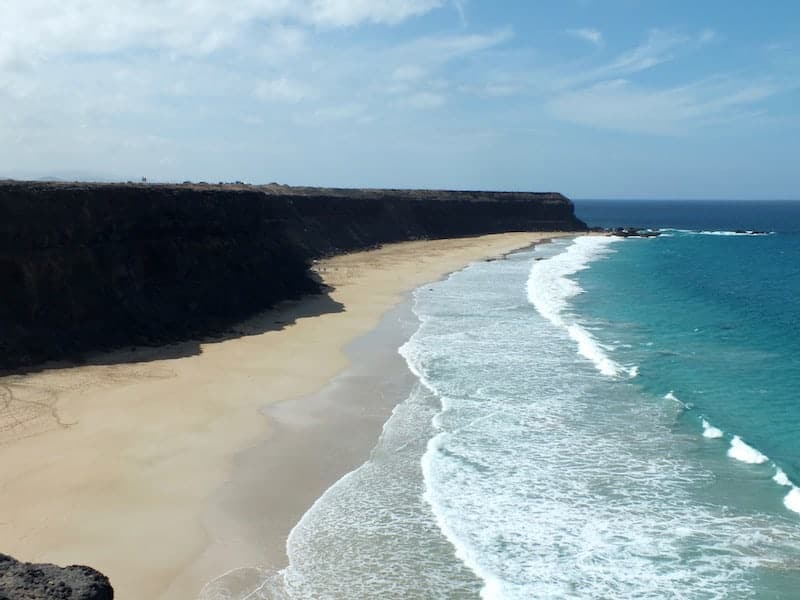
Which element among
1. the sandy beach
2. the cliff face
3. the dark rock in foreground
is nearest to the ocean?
the sandy beach

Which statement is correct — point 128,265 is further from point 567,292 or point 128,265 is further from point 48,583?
point 567,292

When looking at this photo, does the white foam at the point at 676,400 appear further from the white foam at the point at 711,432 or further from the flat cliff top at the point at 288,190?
the flat cliff top at the point at 288,190

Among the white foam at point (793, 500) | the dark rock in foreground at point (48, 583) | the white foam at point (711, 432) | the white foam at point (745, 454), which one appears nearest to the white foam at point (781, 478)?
the white foam at point (793, 500)

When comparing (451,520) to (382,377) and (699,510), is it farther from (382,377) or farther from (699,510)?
(382,377)

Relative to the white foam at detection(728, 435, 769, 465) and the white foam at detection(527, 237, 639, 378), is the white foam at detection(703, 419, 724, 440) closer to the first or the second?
the white foam at detection(728, 435, 769, 465)

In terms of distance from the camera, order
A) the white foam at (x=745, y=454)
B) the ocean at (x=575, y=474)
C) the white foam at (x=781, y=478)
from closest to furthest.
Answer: the ocean at (x=575, y=474), the white foam at (x=781, y=478), the white foam at (x=745, y=454)

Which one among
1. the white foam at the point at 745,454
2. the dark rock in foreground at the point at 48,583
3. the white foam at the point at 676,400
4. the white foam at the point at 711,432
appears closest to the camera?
the dark rock in foreground at the point at 48,583

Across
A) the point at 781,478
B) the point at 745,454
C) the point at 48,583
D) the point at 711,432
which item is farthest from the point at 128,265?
the point at 781,478
